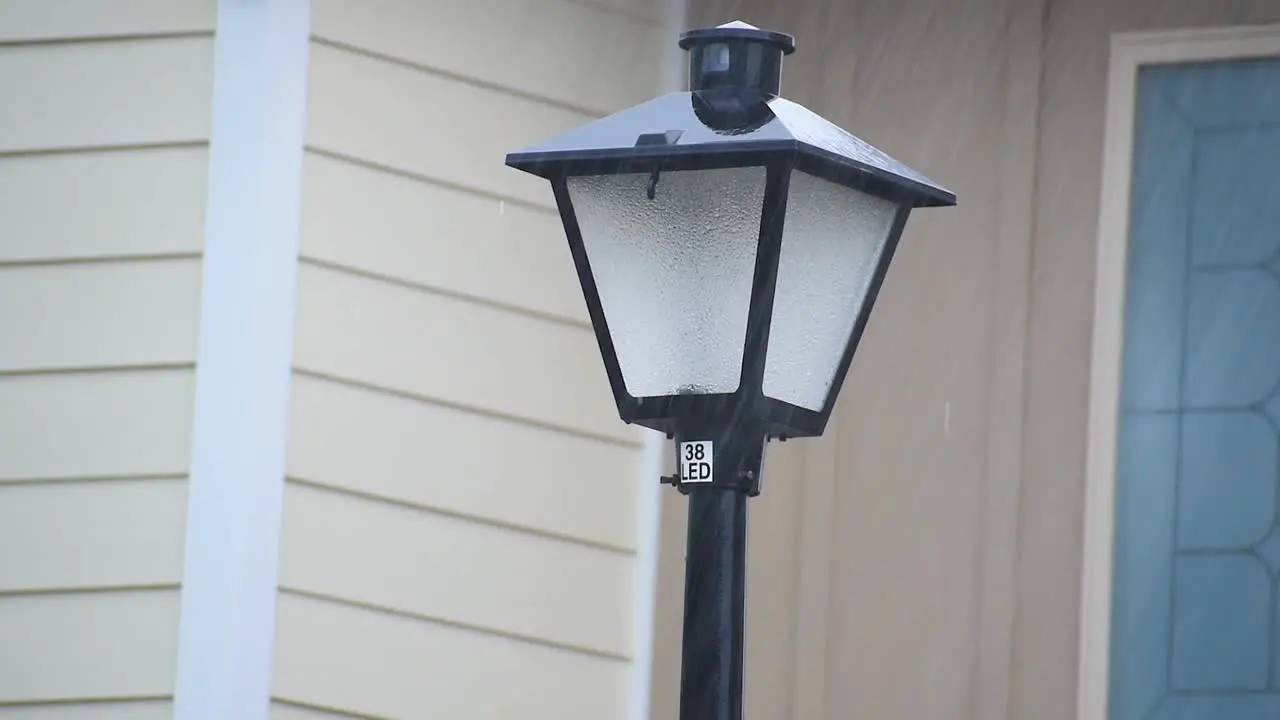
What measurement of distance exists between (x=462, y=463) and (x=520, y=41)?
0.97m

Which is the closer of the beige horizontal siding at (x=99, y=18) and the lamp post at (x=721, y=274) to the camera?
the lamp post at (x=721, y=274)

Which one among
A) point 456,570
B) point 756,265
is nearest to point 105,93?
point 456,570

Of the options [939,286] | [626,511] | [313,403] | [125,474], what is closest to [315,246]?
[313,403]

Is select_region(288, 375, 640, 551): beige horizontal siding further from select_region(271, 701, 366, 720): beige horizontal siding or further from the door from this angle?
the door

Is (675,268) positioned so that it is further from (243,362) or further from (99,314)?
(99,314)

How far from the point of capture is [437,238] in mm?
4016

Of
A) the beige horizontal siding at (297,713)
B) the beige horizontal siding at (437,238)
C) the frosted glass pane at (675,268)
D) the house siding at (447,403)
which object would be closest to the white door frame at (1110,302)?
the house siding at (447,403)

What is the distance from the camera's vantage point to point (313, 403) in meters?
3.86

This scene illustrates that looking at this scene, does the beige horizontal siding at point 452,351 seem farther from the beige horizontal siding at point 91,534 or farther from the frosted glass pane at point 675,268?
the frosted glass pane at point 675,268

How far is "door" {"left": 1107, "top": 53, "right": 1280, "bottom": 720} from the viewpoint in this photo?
3.71 m

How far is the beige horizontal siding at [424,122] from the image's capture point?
3.93 metres

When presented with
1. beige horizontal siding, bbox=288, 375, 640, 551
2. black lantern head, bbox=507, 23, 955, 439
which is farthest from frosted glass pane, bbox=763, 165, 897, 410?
beige horizontal siding, bbox=288, 375, 640, 551

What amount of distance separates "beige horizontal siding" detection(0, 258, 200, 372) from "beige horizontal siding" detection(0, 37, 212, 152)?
280mm

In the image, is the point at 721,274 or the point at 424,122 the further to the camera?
the point at 424,122
